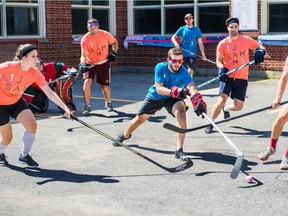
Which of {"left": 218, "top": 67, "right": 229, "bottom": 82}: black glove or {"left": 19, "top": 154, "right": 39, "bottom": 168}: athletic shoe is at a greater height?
{"left": 218, "top": 67, "right": 229, "bottom": 82}: black glove

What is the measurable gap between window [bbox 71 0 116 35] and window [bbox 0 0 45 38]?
4.74 feet

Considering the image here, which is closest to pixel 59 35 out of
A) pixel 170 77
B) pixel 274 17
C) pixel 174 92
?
pixel 274 17

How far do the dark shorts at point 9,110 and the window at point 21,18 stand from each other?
9309 mm

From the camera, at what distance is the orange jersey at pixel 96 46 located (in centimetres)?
1036

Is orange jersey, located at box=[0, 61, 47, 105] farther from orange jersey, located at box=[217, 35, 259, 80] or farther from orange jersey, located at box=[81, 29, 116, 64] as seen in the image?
orange jersey, located at box=[81, 29, 116, 64]

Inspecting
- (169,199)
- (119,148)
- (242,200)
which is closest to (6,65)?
(119,148)

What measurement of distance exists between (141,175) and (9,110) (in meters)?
1.73

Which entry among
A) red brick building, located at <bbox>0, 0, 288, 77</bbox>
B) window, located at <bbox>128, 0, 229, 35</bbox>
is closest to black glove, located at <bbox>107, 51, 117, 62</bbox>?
red brick building, located at <bbox>0, 0, 288, 77</bbox>

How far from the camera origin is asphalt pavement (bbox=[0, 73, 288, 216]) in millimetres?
5098

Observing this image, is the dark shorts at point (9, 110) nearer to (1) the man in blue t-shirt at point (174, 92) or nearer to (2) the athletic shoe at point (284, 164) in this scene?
(1) the man in blue t-shirt at point (174, 92)

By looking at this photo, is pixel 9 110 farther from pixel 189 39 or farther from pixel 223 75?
pixel 189 39

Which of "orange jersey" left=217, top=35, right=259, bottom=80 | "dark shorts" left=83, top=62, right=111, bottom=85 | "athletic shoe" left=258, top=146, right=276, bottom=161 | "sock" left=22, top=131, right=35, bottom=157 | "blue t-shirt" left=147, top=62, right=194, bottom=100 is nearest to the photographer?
"athletic shoe" left=258, top=146, right=276, bottom=161

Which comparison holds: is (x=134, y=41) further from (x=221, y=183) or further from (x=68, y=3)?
(x=221, y=183)

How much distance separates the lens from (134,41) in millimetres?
18344
